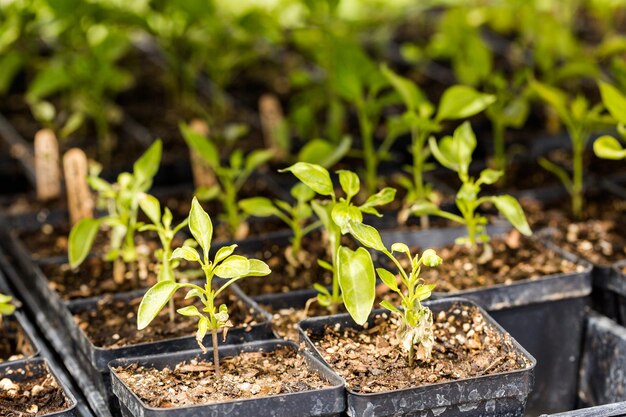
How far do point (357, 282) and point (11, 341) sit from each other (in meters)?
0.86

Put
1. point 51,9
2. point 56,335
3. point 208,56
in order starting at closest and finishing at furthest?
point 56,335 < point 51,9 < point 208,56

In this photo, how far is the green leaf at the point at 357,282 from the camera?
1.86m

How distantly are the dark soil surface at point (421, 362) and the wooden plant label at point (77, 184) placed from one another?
1037mm

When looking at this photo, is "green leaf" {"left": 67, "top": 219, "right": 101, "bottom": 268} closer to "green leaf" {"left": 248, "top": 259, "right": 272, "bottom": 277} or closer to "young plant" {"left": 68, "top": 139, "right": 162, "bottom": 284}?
"young plant" {"left": 68, "top": 139, "right": 162, "bottom": 284}

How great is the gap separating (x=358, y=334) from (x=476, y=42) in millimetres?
1487

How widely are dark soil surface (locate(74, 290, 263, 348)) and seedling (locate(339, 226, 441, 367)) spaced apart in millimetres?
323

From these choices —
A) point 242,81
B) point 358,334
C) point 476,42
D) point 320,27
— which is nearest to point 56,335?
point 358,334

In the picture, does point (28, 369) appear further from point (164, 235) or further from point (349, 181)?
point (349, 181)

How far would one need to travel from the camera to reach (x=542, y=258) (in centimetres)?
248

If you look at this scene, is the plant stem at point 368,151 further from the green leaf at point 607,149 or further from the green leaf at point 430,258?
the green leaf at point 430,258

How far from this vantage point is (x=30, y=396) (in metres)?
1.90

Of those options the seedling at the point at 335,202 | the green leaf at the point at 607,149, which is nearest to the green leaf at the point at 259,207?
the seedling at the point at 335,202

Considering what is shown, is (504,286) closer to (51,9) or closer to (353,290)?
(353,290)

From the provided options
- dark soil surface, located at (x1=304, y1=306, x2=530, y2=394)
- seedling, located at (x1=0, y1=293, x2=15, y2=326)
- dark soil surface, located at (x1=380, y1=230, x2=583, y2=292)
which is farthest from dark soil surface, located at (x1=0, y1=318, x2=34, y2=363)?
dark soil surface, located at (x1=380, y1=230, x2=583, y2=292)
